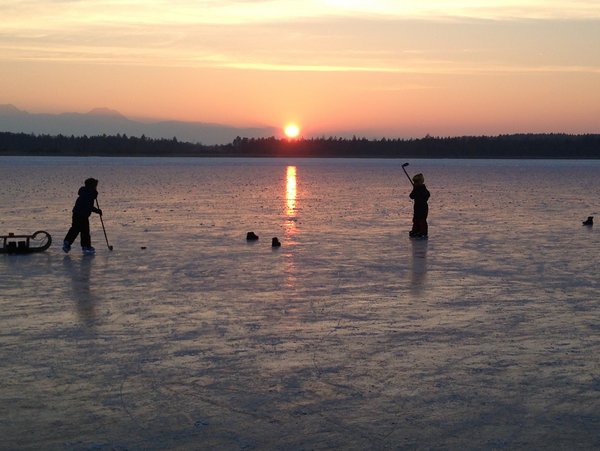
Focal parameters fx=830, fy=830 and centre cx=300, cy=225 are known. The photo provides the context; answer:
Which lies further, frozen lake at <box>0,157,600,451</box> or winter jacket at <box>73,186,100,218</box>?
winter jacket at <box>73,186,100,218</box>

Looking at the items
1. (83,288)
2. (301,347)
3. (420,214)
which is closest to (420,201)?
(420,214)

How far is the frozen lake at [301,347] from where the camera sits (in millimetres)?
4953

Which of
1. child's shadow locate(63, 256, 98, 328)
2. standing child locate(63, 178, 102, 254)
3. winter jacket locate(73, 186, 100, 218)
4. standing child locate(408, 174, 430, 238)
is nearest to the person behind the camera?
child's shadow locate(63, 256, 98, 328)

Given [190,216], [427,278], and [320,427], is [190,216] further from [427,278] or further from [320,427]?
[320,427]

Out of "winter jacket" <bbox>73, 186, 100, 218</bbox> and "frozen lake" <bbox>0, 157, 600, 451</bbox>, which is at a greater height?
"winter jacket" <bbox>73, 186, 100, 218</bbox>

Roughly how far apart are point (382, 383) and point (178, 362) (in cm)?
160

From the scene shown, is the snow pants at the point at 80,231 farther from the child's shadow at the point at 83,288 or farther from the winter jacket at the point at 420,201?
the winter jacket at the point at 420,201

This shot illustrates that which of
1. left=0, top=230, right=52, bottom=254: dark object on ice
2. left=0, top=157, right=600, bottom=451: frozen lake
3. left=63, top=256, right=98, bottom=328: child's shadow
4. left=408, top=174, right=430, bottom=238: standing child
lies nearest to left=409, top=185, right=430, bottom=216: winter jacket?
left=408, top=174, right=430, bottom=238: standing child

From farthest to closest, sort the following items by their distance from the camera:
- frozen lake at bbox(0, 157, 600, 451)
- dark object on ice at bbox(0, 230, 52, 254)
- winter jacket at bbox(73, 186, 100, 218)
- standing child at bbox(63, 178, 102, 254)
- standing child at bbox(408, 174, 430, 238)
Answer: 1. standing child at bbox(408, 174, 430, 238)
2. winter jacket at bbox(73, 186, 100, 218)
3. standing child at bbox(63, 178, 102, 254)
4. dark object on ice at bbox(0, 230, 52, 254)
5. frozen lake at bbox(0, 157, 600, 451)

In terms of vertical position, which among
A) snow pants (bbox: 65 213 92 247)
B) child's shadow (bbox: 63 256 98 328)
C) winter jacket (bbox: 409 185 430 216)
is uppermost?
winter jacket (bbox: 409 185 430 216)

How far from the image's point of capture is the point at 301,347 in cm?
682

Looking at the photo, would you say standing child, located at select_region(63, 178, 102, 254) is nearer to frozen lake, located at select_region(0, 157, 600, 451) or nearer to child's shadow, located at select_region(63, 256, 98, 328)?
frozen lake, located at select_region(0, 157, 600, 451)

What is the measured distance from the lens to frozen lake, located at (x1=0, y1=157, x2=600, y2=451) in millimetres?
4953

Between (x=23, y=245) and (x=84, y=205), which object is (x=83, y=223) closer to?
(x=84, y=205)
